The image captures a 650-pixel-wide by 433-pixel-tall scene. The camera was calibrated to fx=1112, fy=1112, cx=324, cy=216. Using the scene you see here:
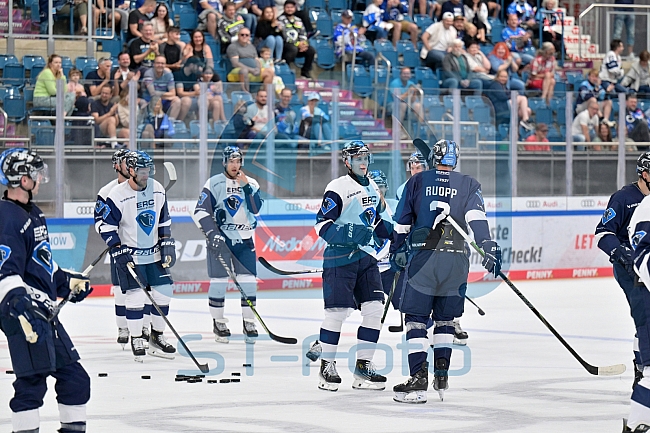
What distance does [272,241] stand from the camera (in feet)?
45.0

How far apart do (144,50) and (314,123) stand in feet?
7.76

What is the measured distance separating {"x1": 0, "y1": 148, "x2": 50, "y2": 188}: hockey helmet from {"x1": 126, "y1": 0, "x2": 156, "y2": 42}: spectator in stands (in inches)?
365

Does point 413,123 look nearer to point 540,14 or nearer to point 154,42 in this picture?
point 154,42

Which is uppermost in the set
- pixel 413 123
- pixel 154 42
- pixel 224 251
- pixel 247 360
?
pixel 154 42

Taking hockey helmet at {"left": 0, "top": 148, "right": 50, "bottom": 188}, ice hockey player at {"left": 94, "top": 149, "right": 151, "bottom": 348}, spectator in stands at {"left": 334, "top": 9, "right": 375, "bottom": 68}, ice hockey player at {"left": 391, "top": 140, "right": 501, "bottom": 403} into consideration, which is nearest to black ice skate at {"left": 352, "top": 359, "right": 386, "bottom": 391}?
ice hockey player at {"left": 391, "top": 140, "right": 501, "bottom": 403}

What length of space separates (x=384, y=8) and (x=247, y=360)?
9.40 metres

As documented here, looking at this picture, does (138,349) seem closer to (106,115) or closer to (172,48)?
(106,115)

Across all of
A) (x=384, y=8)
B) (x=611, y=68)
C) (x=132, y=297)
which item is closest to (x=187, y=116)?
(x=132, y=297)

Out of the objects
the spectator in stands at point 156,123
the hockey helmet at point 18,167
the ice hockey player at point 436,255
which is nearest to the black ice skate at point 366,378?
the ice hockey player at point 436,255

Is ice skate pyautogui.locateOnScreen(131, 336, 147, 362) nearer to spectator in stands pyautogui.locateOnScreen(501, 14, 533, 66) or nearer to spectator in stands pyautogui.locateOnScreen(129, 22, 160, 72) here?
spectator in stands pyautogui.locateOnScreen(129, 22, 160, 72)

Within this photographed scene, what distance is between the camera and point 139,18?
561 inches

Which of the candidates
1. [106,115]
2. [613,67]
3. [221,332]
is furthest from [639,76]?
[221,332]

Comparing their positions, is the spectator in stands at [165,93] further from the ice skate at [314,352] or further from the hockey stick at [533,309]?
the hockey stick at [533,309]

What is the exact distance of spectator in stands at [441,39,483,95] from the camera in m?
15.5
